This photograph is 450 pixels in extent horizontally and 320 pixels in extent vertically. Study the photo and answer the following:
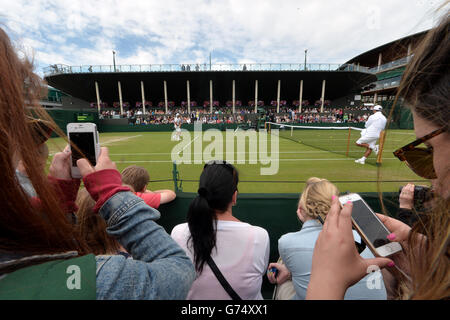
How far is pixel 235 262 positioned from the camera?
5.50 ft

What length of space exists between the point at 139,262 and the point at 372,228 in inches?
56.4

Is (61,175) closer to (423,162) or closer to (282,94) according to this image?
(423,162)

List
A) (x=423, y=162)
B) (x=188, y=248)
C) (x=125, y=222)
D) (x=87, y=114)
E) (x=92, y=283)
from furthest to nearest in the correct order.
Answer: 1. (x=87, y=114)
2. (x=188, y=248)
3. (x=423, y=162)
4. (x=125, y=222)
5. (x=92, y=283)

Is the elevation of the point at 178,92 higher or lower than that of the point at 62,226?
higher

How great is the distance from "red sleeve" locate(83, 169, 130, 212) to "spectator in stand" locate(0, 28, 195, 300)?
0.01 meters

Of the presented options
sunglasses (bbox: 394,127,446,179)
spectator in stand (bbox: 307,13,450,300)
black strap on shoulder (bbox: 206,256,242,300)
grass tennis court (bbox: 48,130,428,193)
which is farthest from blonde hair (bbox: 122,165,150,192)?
sunglasses (bbox: 394,127,446,179)

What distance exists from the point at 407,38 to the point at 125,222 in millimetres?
2061

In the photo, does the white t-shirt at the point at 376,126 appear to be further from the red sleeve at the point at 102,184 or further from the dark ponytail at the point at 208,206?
the red sleeve at the point at 102,184

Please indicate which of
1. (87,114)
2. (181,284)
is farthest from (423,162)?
(87,114)

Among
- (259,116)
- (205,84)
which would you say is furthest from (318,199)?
(205,84)

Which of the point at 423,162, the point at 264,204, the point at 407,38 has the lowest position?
the point at 264,204

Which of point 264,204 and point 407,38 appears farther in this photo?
point 264,204

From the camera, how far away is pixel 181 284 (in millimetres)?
798

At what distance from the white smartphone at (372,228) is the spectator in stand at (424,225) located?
196mm
